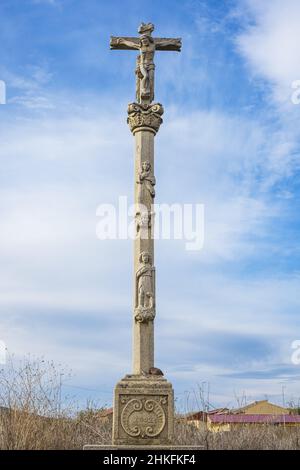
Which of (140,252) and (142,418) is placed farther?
(140,252)

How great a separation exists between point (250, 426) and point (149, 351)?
4025 millimetres

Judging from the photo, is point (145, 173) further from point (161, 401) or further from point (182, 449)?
point (182, 449)

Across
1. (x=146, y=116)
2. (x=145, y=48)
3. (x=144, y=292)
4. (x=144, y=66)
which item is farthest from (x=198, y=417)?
(x=145, y=48)

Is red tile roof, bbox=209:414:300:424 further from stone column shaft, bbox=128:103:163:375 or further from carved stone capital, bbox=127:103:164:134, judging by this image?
carved stone capital, bbox=127:103:164:134

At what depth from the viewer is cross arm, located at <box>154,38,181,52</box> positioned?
10375 mm

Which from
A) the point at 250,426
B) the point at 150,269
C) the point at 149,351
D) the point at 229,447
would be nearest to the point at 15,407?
the point at 149,351

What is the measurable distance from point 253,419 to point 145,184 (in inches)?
244

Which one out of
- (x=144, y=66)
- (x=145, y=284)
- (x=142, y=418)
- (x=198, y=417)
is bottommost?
(x=142, y=418)

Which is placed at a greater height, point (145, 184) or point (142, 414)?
point (145, 184)

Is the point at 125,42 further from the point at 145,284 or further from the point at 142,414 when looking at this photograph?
the point at 142,414

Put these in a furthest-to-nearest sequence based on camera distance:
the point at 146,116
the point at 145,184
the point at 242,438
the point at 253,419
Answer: the point at 253,419, the point at 242,438, the point at 146,116, the point at 145,184

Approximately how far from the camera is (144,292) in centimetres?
920

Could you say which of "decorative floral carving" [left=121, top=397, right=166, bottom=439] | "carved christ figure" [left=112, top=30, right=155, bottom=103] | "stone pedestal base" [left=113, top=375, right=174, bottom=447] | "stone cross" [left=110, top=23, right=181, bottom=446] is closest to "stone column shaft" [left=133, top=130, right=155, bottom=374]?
"stone cross" [left=110, top=23, right=181, bottom=446]

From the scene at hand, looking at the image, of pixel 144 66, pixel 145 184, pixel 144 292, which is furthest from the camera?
pixel 144 66
